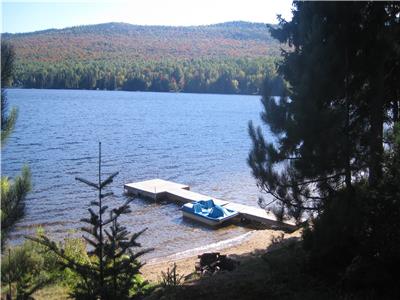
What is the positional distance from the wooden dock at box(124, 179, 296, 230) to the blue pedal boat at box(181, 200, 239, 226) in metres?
0.87

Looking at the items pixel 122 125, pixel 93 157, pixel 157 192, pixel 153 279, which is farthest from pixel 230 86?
pixel 153 279

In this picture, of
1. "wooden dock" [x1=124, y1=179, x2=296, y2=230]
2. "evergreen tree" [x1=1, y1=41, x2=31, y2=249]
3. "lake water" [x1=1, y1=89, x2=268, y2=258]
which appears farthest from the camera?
"wooden dock" [x1=124, y1=179, x2=296, y2=230]

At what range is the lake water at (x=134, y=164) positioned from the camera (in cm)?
1908

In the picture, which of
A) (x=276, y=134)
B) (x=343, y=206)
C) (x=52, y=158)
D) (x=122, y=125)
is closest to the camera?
(x=343, y=206)

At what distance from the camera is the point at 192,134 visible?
5266 centimetres

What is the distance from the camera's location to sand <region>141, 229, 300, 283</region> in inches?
515

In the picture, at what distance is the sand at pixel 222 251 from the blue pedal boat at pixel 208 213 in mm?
1931

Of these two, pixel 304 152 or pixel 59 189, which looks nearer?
pixel 304 152

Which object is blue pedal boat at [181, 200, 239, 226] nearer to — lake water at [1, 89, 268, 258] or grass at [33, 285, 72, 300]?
lake water at [1, 89, 268, 258]

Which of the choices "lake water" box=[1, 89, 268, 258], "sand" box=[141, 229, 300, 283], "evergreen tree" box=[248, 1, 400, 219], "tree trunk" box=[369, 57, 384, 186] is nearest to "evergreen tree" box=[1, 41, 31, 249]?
"lake water" box=[1, 89, 268, 258]

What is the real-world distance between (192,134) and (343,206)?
4631cm

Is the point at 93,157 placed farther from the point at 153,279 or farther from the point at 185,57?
the point at 185,57

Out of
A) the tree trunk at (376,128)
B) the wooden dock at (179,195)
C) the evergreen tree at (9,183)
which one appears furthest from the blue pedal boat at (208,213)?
the evergreen tree at (9,183)

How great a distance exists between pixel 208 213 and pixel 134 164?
48.8 ft
